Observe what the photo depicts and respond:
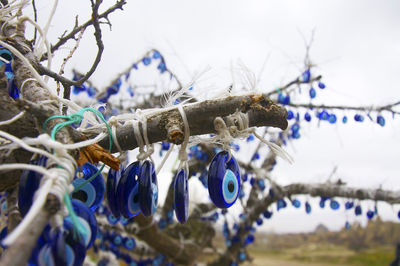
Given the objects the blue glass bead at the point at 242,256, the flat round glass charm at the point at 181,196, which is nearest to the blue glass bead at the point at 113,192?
the flat round glass charm at the point at 181,196

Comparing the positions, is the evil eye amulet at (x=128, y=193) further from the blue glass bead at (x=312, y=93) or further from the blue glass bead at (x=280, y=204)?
the blue glass bead at (x=280, y=204)

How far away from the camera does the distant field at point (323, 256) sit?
33.1 feet

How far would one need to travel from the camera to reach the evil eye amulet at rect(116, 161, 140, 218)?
31.2 inches

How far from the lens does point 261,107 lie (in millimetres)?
854

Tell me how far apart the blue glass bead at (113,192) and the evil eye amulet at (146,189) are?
0.09 m

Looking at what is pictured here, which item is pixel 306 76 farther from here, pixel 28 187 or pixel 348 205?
pixel 28 187

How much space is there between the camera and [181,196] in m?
0.80

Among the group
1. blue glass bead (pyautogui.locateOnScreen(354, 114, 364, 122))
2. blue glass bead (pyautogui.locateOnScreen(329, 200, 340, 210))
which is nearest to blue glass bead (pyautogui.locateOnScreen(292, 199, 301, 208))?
blue glass bead (pyautogui.locateOnScreen(329, 200, 340, 210))

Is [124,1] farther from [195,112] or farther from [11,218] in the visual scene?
[11,218]

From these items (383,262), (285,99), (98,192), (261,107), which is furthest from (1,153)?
(383,262)

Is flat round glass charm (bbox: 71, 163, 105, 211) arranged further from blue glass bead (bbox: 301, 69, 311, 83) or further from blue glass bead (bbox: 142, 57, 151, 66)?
blue glass bead (bbox: 142, 57, 151, 66)

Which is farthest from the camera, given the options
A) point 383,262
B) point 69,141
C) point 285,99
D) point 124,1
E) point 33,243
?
point 383,262

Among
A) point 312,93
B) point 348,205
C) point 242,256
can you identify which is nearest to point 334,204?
point 348,205

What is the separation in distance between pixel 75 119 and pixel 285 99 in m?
2.25
